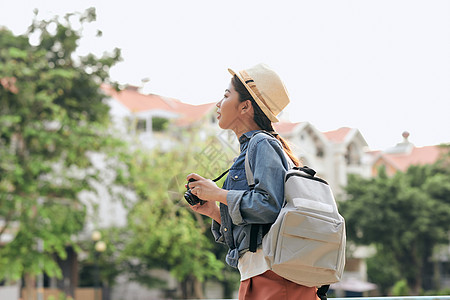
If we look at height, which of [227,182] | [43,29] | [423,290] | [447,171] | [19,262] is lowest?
[423,290]

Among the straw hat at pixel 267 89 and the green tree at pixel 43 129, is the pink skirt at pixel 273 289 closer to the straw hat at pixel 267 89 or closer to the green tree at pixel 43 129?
the straw hat at pixel 267 89

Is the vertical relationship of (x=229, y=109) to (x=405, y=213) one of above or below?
above

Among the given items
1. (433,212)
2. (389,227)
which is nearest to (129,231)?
(389,227)

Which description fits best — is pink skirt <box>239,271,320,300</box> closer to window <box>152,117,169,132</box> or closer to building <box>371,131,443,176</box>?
window <box>152,117,169,132</box>

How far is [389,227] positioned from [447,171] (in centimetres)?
354

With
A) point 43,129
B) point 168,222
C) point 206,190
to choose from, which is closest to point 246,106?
point 206,190

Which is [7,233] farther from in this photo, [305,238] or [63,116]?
[305,238]

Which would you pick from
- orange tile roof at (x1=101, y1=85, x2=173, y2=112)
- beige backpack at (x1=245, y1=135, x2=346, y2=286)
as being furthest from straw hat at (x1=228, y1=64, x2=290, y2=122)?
orange tile roof at (x1=101, y1=85, x2=173, y2=112)

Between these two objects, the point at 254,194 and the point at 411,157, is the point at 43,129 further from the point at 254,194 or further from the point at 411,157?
the point at 411,157

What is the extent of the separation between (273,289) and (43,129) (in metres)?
11.2

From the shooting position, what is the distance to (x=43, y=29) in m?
12.1

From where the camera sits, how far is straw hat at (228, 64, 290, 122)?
1542 mm

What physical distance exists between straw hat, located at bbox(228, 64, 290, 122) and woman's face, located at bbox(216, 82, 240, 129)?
54 mm

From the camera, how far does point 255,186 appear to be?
137cm
